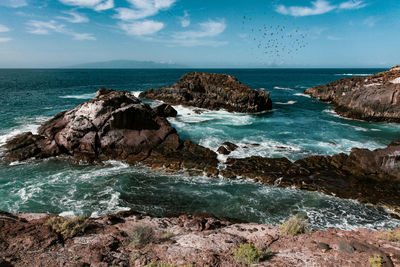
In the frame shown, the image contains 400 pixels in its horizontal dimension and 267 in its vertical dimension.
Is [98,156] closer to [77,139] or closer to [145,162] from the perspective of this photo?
[77,139]

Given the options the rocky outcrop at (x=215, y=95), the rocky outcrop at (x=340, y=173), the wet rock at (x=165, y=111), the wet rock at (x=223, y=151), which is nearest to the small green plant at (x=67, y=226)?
the rocky outcrop at (x=340, y=173)

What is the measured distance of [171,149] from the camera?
28.1 metres

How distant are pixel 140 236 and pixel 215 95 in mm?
50769

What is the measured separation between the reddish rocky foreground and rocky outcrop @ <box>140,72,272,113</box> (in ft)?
144

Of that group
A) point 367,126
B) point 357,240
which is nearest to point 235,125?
point 367,126

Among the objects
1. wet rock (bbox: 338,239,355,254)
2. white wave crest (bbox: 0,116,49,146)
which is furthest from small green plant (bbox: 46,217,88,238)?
white wave crest (bbox: 0,116,49,146)

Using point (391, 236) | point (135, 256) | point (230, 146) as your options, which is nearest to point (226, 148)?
point (230, 146)

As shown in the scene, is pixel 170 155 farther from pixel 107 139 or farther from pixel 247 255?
pixel 247 255

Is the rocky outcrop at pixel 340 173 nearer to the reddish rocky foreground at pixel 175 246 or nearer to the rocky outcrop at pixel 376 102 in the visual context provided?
the reddish rocky foreground at pixel 175 246

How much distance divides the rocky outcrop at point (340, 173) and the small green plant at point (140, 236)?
42.1 feet

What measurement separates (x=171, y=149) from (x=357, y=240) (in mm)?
20836

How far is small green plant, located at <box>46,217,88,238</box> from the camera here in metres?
10.8

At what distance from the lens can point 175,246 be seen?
10172 mm

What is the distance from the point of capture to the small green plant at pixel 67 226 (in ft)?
35.3
